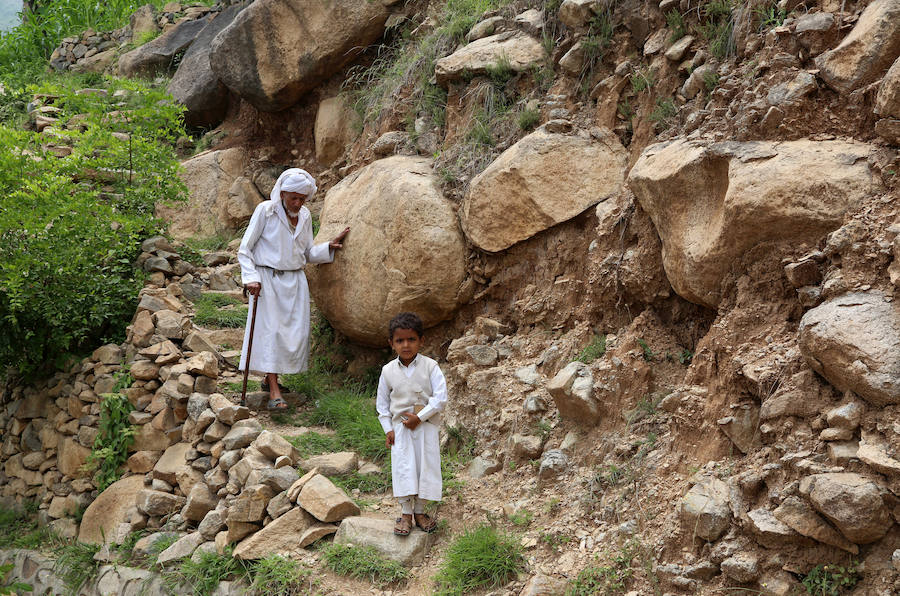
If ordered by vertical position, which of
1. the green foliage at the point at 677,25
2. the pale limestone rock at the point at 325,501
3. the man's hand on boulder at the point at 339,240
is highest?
the green foliage at the point at 677,25

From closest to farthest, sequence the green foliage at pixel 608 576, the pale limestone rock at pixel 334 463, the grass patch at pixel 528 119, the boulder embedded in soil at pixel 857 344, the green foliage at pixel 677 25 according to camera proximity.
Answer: the boulder embedded in soil at pixel 857 344
the green foliage at pixel 608 576
the pale limestone rock at pixel 334 463
the green foliage at pixel 677 25
the grass patch at pixel 528 119

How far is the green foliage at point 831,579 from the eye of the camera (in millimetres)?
2592

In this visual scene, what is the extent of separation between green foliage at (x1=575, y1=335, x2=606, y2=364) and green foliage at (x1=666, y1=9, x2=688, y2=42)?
1901 mm

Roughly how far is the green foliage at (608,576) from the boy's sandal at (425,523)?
0.91 metres

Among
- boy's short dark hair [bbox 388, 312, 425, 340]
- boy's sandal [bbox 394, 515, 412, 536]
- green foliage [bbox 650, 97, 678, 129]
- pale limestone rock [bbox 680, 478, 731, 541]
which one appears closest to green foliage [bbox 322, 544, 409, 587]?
boy's sandal [bbox 394, 515, 412, 536]

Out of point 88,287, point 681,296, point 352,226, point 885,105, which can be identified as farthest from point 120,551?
point 885,105

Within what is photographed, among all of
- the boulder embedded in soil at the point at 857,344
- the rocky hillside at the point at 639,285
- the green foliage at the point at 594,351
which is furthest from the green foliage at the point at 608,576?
the green foliage at the point at 594,351

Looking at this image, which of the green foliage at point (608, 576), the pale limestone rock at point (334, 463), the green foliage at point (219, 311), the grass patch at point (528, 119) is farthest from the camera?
the green foliage at point (219, 311)

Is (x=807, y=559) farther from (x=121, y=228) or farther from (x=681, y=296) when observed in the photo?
(x=121, y=228)

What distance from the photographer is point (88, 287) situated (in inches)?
229

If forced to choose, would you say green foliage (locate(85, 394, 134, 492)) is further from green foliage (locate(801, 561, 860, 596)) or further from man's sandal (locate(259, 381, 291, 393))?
green foliage (locate(801, 561, 860, 596))

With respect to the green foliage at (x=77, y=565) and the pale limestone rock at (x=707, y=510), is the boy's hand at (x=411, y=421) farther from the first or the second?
the green foliage at (x=77, y=565)

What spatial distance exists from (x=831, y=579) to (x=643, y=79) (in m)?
3.18

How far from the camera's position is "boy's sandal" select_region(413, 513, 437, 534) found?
3941 mm
